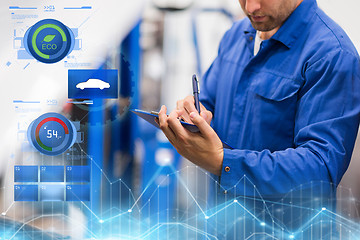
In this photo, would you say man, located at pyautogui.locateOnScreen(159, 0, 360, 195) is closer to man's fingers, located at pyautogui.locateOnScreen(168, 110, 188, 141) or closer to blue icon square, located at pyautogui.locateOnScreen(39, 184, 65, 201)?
man's fingers, located at pyautogui.locateOnScreen(168, 110, 188, 141)

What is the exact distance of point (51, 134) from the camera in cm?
120

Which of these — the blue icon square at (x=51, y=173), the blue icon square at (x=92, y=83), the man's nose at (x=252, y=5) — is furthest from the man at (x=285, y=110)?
the blue icon square at (x=51, y=173)

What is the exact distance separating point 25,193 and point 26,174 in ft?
0.18

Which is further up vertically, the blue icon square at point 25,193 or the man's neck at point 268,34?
the man's neck at point 268,34

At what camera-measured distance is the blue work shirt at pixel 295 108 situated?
1.04 metres

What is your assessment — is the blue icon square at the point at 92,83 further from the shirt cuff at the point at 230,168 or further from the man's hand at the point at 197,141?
the shirt cuff at the point at 230,168

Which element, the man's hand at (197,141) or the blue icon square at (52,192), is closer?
the man's hand at (197,141)

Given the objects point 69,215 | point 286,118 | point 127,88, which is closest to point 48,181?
point 69,215

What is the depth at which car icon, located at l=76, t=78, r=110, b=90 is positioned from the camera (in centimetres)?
122

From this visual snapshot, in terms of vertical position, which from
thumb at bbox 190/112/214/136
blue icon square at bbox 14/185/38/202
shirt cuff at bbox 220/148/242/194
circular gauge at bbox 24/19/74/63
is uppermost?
circular gauge at bbox 24/19/74/63

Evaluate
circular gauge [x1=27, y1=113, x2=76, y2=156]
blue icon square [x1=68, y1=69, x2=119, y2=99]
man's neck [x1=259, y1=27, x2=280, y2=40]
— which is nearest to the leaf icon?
blue icon square [x1=68, y1=69, x2=119, y2=99]

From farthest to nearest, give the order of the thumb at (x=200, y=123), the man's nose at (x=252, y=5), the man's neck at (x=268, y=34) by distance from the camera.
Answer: the man's neck at (x=268, y=34) → the man's nose at (x=252, y=5) → the thumb at (x=200, y=123)

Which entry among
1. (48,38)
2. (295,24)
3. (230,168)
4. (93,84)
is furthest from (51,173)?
(295,24)

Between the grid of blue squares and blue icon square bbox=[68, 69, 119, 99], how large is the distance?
0.21 metres
